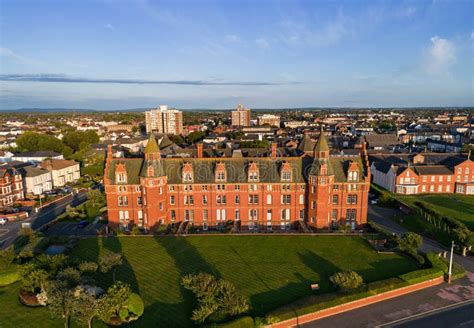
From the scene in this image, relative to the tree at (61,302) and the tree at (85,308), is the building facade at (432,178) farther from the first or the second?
the tree at (61,302)

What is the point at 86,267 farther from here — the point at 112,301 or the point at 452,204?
the point at 452,204

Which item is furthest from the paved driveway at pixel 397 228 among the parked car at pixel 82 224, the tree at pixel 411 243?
the parked car at pixel 82 224

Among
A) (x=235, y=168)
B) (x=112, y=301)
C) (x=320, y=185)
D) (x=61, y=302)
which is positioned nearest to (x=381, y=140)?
(x=320, y=185)

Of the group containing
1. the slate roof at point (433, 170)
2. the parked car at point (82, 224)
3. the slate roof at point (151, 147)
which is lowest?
the parked car at point (82, 224)

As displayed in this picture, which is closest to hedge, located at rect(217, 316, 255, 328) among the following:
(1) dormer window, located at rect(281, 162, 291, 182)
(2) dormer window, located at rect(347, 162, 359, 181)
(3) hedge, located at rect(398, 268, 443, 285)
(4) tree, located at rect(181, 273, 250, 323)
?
(4) tree, located at rect(181, 273, 250, 323)

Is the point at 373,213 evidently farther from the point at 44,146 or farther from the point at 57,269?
the point at 44,146

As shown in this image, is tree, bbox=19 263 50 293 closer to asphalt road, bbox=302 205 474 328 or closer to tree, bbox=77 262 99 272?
tree, bbox=77 262 99 272
